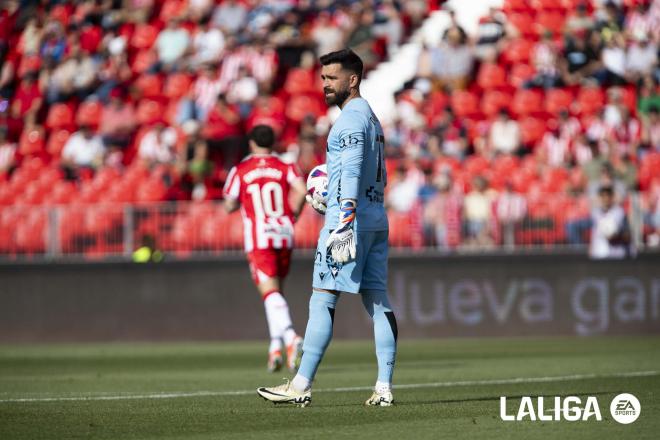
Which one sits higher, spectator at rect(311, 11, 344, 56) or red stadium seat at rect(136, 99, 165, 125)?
spectator at rect(311, 11, 344, 56)

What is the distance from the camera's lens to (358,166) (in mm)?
8500

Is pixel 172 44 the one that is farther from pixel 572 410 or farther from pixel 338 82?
pixel 572 410

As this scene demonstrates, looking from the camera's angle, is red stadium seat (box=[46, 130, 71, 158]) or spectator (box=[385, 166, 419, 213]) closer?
spectator (box=[385, 166, 419, 213])

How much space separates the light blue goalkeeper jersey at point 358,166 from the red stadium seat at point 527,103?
1450 centimetres

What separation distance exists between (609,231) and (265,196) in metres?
6.64

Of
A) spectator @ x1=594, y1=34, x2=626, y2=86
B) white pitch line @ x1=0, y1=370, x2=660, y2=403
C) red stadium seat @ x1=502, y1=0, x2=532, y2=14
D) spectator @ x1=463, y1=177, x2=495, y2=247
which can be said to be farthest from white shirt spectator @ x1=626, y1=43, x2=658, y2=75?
white pitch line @ x1=0, y1=370, x2=660, y2=403

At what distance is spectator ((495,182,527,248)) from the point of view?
59.9 feet

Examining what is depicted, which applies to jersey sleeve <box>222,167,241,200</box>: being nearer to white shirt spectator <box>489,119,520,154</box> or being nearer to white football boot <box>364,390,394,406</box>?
white football boot <box>364,390,394,406</box>

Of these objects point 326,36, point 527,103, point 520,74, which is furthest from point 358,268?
point 326,36

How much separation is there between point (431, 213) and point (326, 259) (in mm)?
9958

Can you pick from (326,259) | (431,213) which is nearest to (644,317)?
(431,213)

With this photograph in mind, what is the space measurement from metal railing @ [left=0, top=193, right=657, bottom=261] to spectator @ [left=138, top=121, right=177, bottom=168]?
4234 millimetres

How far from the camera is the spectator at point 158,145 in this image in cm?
2392

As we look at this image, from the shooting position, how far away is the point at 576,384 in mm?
10625
